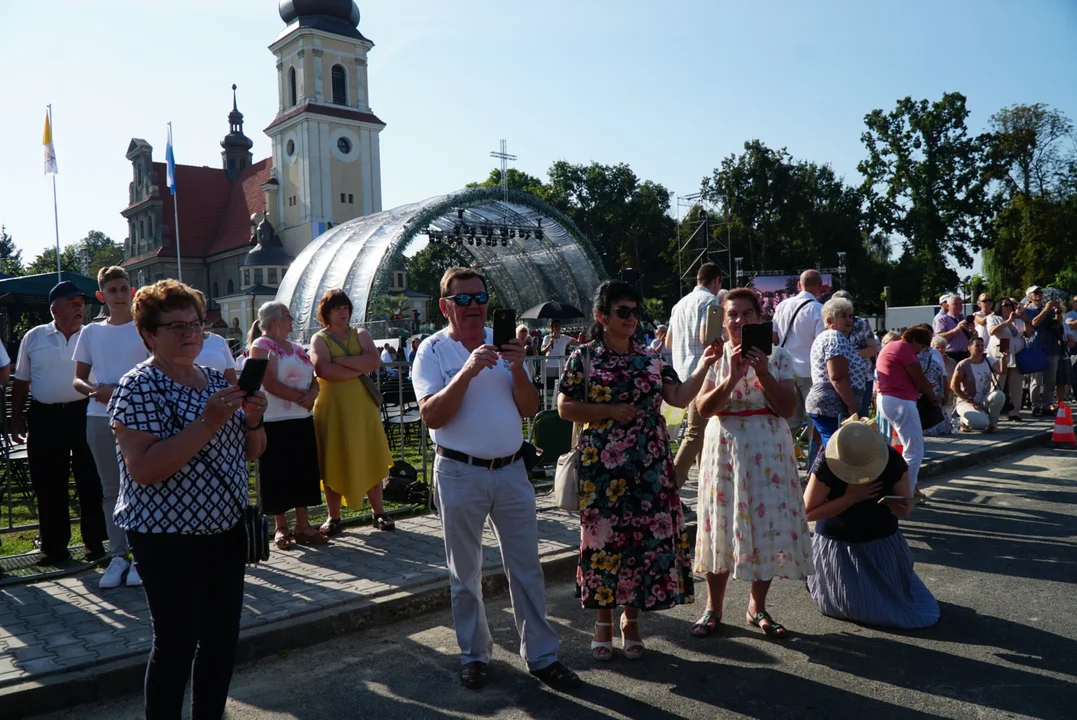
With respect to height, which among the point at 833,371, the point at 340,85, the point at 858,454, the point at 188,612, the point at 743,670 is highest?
the point at 340,85

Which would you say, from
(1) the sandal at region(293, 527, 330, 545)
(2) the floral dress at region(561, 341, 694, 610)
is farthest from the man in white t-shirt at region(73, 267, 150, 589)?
(2) the floral dress at region(561, 341, 694, 610)

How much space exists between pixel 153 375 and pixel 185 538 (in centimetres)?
59

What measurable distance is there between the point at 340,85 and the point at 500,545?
69227mm

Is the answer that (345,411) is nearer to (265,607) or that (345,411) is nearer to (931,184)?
(265,607)

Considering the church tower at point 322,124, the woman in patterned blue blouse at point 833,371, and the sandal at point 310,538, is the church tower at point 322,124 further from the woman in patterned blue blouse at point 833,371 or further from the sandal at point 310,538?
the woman in patterned blue blouse at point 833,371

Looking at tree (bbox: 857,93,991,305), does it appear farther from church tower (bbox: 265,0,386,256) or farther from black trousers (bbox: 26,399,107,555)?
black trousers (bbox: 26,399,107,555)

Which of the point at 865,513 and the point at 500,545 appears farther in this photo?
the point at 865,513

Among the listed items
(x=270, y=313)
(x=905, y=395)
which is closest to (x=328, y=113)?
(x=270, y=313)

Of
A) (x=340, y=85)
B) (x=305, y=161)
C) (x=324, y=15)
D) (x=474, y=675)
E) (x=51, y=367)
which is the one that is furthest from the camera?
(x=340, y=85)

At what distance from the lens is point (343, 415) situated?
678 centimetres

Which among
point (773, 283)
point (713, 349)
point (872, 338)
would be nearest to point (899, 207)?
point (773, 283)

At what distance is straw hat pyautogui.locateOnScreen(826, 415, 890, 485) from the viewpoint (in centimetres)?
475

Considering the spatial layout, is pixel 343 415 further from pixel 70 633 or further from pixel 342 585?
pixel 70 633

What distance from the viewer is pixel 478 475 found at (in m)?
4.00
